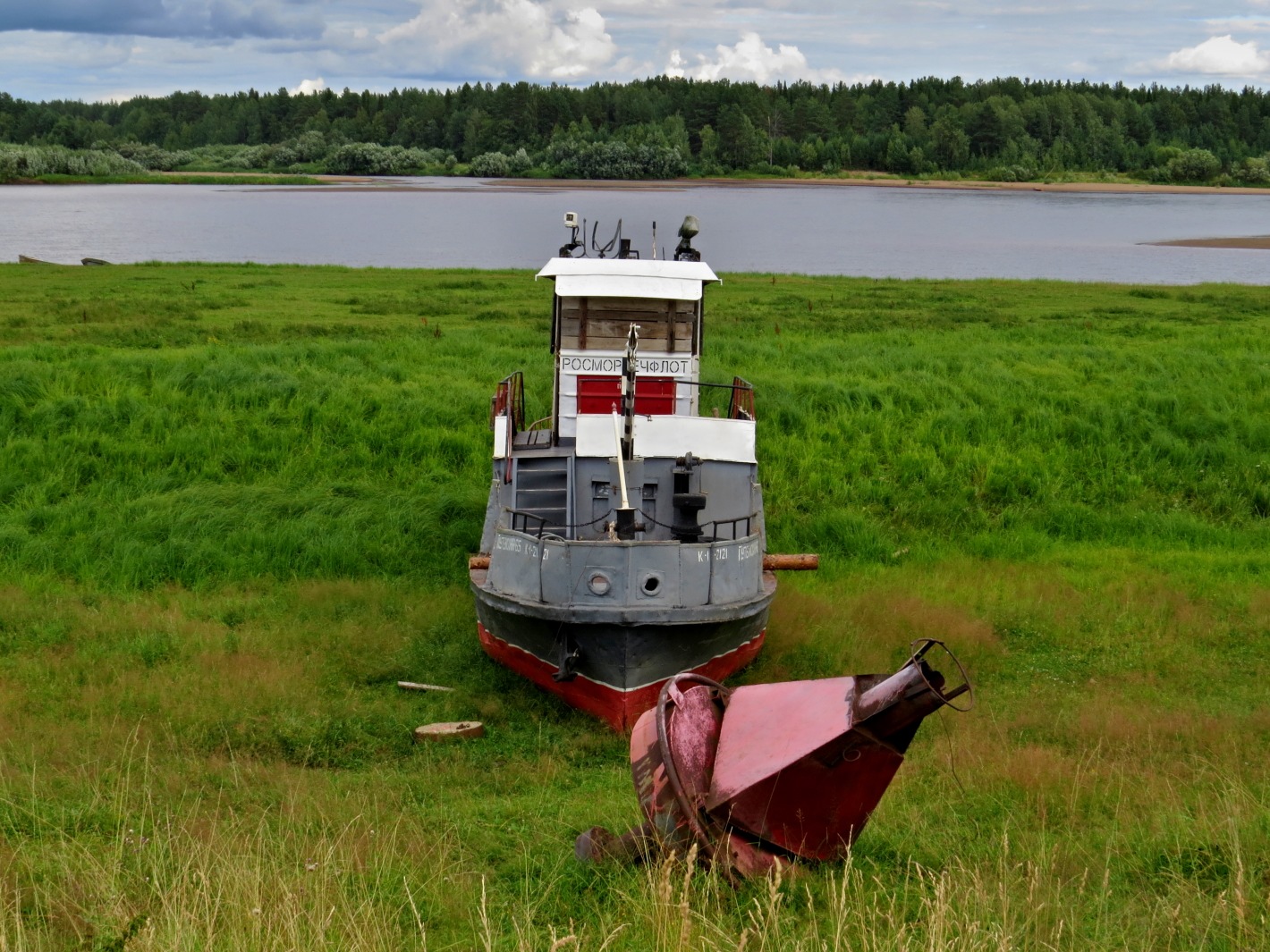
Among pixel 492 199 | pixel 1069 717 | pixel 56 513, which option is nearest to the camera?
pixel 1069 717

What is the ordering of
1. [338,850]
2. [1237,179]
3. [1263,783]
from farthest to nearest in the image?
[1237,179] → [1263,783] → [338,850]

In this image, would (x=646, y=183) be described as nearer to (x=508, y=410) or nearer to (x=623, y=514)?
(x=508, y=410)

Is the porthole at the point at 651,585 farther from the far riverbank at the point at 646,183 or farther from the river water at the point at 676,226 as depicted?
the far riverbank at the point at 646,183

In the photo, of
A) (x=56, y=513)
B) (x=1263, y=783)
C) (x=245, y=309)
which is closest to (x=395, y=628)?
(x=56, y=513)

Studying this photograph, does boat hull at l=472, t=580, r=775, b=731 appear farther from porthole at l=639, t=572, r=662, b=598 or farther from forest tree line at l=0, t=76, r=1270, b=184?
forest tree line at l=0, t=76, r=1270, b=184

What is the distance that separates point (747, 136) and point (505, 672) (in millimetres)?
134211

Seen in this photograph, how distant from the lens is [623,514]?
40.0ft

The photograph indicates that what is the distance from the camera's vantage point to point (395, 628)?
1487cm

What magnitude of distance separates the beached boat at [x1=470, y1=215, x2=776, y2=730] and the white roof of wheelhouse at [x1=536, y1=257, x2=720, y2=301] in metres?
0.02

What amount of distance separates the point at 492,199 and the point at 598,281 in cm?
9822

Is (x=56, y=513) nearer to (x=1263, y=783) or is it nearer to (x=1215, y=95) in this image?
(x=1263, y=783)

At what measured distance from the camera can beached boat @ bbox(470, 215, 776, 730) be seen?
11867 millimetres

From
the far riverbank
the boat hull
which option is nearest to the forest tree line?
the far riverbank

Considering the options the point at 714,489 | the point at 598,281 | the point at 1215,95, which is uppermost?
the point at 1215,95
